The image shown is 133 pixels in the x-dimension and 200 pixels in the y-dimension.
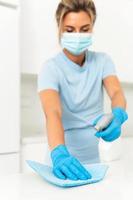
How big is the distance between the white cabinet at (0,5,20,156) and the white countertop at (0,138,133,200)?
891mm

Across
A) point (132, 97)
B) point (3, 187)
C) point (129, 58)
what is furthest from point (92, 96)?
point (132, 97)

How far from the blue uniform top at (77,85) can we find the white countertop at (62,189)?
46 centimetres

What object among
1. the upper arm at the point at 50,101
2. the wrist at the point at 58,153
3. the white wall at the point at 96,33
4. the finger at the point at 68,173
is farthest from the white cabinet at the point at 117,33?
the finger at the point at 68,173

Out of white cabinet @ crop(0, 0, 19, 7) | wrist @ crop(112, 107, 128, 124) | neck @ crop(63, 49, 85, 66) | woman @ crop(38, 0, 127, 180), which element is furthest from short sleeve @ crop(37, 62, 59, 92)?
white cabinet @ crop(0, 0, 19, 7)

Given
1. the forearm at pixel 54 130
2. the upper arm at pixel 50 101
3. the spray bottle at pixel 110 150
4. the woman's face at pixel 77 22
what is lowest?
the spray bottle at pixel 110 150

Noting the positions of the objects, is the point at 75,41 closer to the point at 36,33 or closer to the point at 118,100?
the point at 118,100

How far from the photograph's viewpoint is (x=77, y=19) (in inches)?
50.8

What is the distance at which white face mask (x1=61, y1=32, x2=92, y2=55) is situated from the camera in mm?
1356

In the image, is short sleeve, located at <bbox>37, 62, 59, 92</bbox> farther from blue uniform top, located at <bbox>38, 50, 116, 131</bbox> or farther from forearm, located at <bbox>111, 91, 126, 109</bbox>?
forearm, located at <bbox>111, 91, 126, 109</bbox>

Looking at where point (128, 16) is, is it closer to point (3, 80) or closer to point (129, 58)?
point (129, 58)

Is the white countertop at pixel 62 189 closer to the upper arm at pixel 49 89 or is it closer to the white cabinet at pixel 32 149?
the upper arm at pixel 49 89

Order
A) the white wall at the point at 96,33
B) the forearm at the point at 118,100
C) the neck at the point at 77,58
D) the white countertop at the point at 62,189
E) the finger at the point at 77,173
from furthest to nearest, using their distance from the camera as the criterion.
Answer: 1. the white wall at the point at 96,33
2. the neck at the point at 77,58
3. the forearm at the point at 118,100
4. the finger at the point at 77,173
5. the white countertop at the point at 62,189

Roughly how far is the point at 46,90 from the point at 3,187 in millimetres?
538

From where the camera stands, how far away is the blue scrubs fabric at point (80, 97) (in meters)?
1.31
